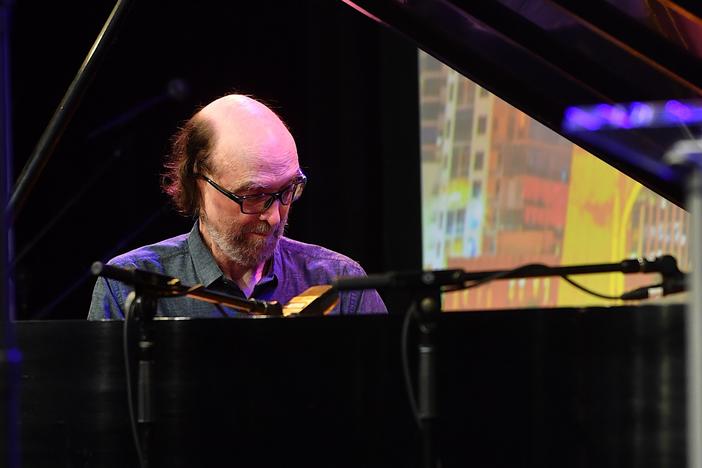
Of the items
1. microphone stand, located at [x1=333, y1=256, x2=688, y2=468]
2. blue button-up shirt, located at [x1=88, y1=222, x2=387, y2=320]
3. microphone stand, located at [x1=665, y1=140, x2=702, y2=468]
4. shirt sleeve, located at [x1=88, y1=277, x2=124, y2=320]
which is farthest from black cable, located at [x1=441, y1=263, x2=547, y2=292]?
shirt sleeve, located at [x1=88, y1=277, x2=124, y2=320]

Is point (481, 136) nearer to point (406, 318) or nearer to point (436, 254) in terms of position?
point (436, 254)

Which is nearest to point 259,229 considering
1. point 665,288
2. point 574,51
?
point 574,51

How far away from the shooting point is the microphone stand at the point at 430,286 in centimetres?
163

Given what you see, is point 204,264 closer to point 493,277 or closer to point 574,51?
point 574,51

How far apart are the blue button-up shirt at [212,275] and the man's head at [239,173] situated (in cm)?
7

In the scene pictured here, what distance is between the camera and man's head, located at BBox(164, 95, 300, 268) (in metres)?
2.94

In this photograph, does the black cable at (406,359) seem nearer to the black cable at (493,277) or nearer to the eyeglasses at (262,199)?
the black cable at (493,277)

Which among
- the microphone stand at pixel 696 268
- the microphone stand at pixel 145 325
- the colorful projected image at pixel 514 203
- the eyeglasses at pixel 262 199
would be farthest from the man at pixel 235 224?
the microphone stand at pixel 696 268

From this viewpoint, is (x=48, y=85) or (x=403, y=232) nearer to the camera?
(x=403, y=232)

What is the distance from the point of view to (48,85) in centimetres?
509

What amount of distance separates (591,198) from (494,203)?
0.46m

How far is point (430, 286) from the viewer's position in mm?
1687

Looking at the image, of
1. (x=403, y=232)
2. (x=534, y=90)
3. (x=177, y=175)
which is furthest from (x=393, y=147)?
(x=534, y=90)

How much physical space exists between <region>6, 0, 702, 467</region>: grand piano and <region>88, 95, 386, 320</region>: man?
36.2 inches
